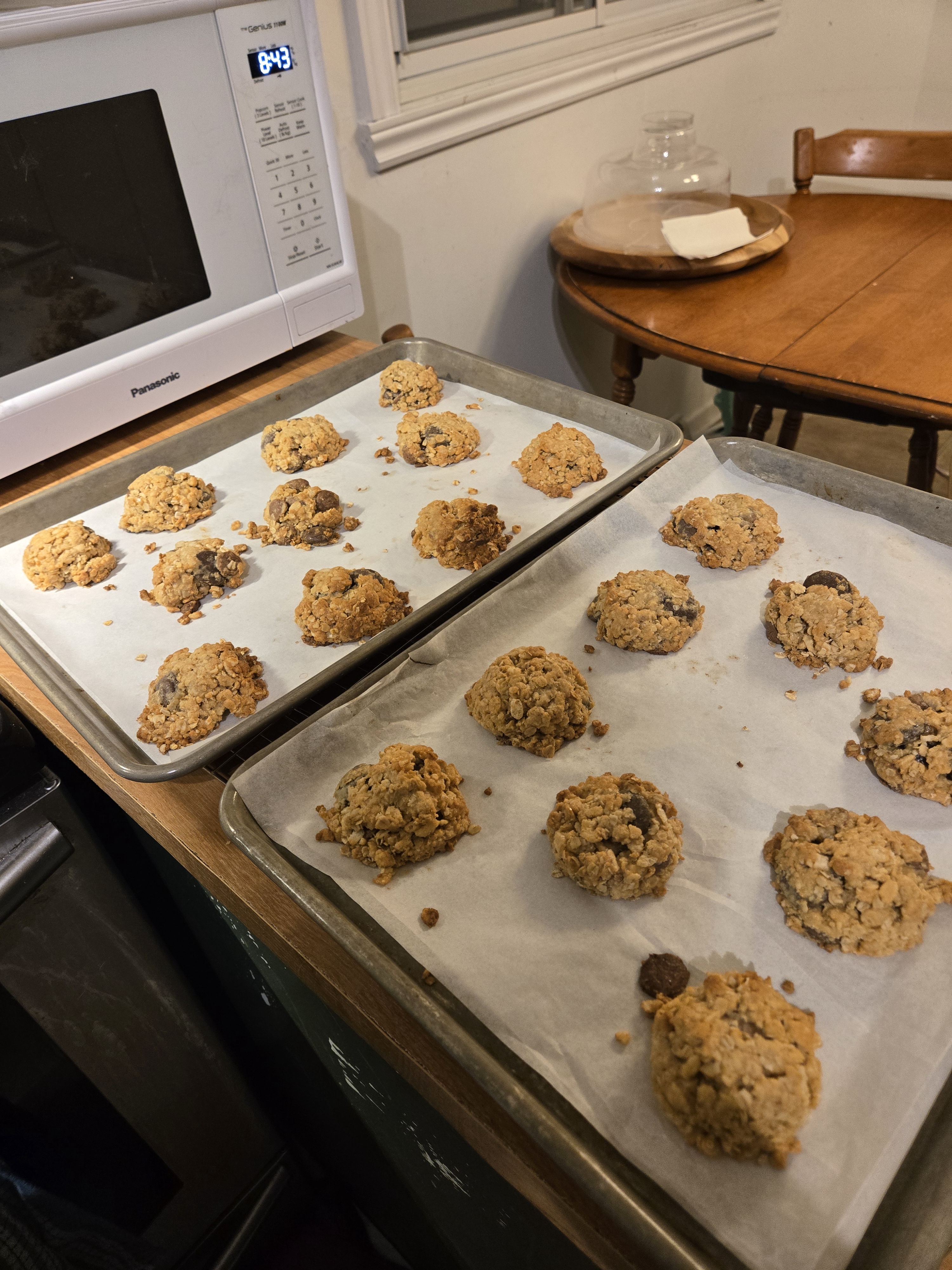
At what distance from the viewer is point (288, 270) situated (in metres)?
1.35

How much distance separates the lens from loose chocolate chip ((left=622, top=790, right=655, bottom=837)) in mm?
724

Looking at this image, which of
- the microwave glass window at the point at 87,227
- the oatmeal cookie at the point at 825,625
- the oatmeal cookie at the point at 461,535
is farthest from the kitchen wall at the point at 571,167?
the oatmeal cookie at the point at 825,625

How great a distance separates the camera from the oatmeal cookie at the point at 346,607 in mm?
980

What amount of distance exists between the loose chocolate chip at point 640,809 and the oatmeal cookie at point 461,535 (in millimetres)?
425

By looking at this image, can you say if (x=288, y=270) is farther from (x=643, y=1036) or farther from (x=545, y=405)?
(x=643, y=1036)

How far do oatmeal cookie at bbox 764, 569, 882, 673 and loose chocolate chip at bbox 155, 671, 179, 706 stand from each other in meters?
0.69

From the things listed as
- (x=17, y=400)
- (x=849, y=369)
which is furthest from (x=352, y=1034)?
(x=849, y=369)

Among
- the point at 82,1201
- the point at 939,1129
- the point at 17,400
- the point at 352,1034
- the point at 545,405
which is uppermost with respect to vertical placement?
the point at 17,400

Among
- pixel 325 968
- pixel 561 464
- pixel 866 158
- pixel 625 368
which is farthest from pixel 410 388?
pixel 866 158

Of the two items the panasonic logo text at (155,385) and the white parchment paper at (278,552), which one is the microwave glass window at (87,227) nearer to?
the panasonic logo text at (155,385)

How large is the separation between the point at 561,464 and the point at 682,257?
2.98 ft

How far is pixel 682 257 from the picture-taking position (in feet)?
5.87

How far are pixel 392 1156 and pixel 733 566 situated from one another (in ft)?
2.95

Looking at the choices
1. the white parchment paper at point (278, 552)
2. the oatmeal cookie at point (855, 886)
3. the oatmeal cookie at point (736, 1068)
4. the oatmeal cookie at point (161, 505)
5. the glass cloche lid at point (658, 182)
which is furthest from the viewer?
the glass cloche lid at point (658, 182)
